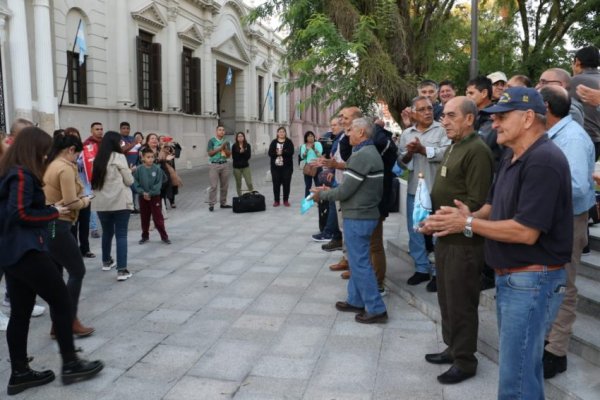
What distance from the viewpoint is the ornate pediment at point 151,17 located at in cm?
1781

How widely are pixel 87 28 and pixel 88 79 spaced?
5.10 feet

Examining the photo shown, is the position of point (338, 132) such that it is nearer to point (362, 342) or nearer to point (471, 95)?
point (471, 95)

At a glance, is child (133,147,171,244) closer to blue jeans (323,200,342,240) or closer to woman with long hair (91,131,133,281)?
woman with long hair (91,131,133,281)

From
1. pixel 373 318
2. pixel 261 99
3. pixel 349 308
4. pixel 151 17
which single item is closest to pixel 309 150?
pixel 349 308

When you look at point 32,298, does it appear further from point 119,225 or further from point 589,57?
point 589,57

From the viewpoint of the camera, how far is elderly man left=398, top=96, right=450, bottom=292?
4.98 metres

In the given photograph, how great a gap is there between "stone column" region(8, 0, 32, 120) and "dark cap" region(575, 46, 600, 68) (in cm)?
1242

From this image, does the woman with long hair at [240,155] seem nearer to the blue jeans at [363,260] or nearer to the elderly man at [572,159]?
the blue jeans at [363,260]

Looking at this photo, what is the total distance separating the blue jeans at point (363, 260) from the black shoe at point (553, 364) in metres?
1.61

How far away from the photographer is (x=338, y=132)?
23.4ft

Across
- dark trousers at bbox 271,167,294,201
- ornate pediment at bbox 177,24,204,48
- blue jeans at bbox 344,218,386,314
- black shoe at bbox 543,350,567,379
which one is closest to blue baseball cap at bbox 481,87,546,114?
black shoe at bbox 543,350,567,379

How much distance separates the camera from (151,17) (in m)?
18.8

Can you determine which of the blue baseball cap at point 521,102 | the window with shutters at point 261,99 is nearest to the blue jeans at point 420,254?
the blue baseball cap at point 521,102

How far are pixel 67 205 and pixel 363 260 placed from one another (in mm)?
2639
